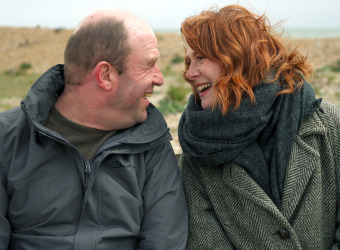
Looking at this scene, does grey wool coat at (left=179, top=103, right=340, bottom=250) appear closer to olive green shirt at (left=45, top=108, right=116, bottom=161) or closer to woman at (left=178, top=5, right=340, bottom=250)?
woman at (left=178, top=5, right=340, bottom=250)

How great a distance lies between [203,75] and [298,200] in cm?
86

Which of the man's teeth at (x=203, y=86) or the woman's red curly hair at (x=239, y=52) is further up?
the woman's red curly hair at (x=239, y=52)

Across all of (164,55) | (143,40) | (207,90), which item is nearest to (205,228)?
(207,90)

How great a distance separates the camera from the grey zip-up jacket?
232 cm

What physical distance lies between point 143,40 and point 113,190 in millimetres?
857

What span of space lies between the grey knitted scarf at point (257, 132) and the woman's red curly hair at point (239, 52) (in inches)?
2.3

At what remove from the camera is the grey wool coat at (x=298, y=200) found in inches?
92.2

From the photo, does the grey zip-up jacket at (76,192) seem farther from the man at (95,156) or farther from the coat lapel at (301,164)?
the coat lapel at (301,164)

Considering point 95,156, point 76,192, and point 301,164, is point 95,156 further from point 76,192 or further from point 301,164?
point 301,164

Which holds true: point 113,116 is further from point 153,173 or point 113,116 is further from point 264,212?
point 264,212

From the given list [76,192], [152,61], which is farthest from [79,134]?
[152,61]

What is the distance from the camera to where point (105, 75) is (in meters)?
2.47

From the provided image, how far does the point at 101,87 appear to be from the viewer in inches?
98.3

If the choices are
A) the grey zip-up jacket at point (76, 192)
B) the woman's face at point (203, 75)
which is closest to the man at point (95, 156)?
the grey zip-up jacket at point (76, 192)
